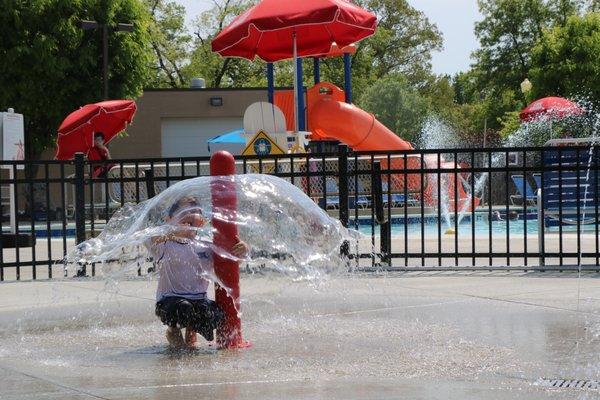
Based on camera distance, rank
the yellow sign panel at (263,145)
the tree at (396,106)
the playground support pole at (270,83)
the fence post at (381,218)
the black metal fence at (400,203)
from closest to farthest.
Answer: the black metal fence at (400,203) < the fence post at (381,218) < the yellow sign panel at (263,145) < the playground support pole at (270,83) < the tree at (396,106)

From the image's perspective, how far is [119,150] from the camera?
4203 cm

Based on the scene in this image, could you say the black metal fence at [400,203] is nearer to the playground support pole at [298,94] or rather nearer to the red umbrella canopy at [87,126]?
the red umbrella canopy at [87,126]

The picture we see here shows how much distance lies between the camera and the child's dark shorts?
23.0 ft

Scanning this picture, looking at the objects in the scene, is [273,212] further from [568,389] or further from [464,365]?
[568,389]

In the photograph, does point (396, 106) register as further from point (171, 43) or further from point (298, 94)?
point (298, 94)

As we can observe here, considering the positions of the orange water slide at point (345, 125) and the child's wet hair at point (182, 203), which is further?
the orange water slide at point (345, 125)

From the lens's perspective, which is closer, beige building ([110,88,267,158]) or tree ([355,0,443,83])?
beige building ([110,88,267,158])

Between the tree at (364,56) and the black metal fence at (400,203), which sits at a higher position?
the tree at (364,56)

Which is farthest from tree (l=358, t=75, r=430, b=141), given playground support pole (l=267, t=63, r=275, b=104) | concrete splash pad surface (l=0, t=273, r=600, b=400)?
concrete splash pad surface (l=0, t=273, r=600, b=400)

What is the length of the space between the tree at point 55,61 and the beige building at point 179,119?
11.5ft

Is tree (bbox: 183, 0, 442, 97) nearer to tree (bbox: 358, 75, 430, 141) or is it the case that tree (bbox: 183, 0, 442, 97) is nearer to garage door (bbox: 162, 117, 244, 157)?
tree (bbox: 358, 75, 430, 141)

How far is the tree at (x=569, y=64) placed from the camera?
52.5 metres

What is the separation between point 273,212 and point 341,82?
60.2 metres

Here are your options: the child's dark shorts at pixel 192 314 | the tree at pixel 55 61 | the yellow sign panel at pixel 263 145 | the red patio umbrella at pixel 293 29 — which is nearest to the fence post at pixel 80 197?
the child's dark shorts at pixel 192 314
